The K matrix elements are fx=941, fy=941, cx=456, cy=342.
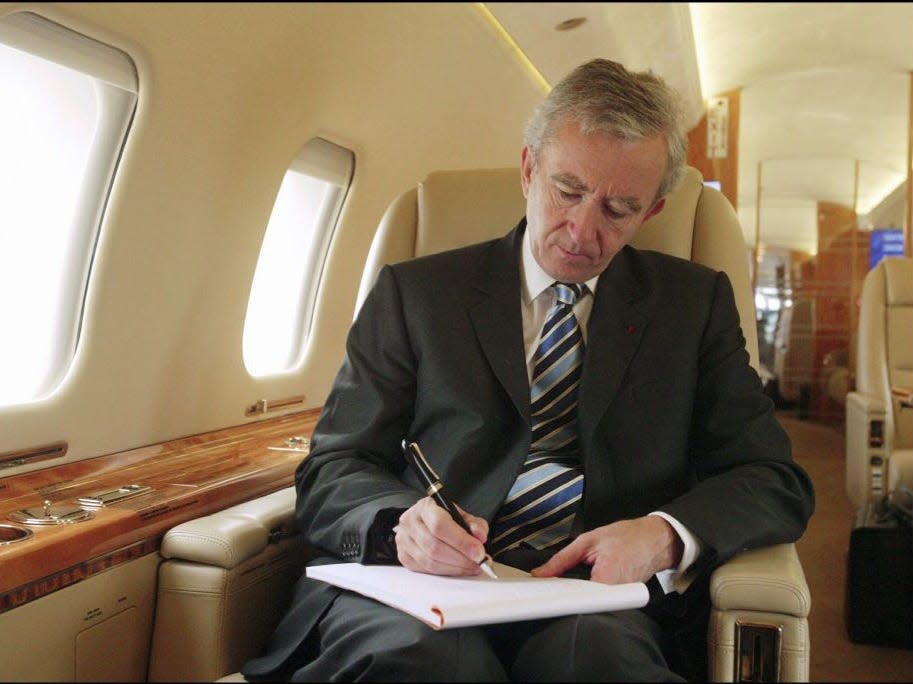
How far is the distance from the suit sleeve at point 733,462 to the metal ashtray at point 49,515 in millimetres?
1209

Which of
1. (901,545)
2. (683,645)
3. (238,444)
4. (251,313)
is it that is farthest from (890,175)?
(683,645)

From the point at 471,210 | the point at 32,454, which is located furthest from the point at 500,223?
the point at 32,454

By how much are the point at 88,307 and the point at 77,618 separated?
1.28 m

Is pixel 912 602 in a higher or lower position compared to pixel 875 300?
lower

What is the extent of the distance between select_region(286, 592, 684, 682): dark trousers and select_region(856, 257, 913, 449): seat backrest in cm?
346

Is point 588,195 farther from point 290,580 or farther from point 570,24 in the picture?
point 570,24

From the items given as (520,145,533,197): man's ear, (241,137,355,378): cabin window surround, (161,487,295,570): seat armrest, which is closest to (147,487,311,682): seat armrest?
(161,487,295,570): seat armrest

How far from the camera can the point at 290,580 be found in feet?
6.53

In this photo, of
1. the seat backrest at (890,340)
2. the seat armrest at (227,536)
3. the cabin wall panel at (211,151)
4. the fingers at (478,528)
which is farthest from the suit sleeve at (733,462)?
the seat backrest at (890,340)

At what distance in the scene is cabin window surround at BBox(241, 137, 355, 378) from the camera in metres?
4.42

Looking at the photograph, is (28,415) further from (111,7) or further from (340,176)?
(340,176)

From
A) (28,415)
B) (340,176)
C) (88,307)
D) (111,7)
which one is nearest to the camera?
(111,7)

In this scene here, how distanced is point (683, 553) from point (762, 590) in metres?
0.19

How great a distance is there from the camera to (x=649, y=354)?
1.94 metres
